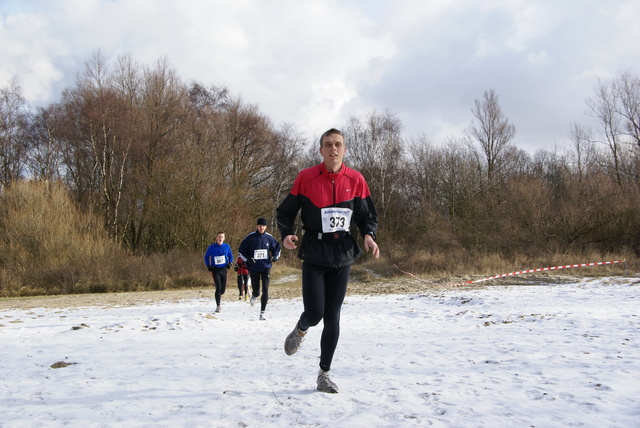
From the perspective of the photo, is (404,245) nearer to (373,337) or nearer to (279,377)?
(373,337)

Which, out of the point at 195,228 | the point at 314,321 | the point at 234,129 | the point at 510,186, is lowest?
the point at 314,321

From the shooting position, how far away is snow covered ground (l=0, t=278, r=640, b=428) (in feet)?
9.41

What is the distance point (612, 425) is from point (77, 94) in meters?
34.3

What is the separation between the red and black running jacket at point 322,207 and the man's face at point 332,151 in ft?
0.23

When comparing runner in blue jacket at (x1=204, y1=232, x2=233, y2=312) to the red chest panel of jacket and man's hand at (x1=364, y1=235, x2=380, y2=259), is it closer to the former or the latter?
the red chest panel of jacket

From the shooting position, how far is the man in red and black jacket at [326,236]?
3.52 metres

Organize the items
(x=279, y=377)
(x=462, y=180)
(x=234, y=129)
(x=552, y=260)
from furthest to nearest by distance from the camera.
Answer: (x=462, y=180), (x=234, y=129), (x=552, y=260), (x=279, y=377)

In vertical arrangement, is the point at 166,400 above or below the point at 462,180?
below

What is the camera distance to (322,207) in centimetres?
358

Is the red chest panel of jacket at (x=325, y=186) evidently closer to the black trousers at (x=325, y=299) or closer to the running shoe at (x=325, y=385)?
the black trousers at (x=325, y=299)

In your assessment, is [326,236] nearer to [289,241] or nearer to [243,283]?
[289,241]

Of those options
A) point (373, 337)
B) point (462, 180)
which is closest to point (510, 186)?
point (462, 180)

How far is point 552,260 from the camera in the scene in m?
22.2

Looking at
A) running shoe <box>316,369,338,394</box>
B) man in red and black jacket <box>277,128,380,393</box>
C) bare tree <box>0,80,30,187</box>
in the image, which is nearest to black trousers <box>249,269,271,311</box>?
man in red and black jacket <box>277,128,380,393</box>
